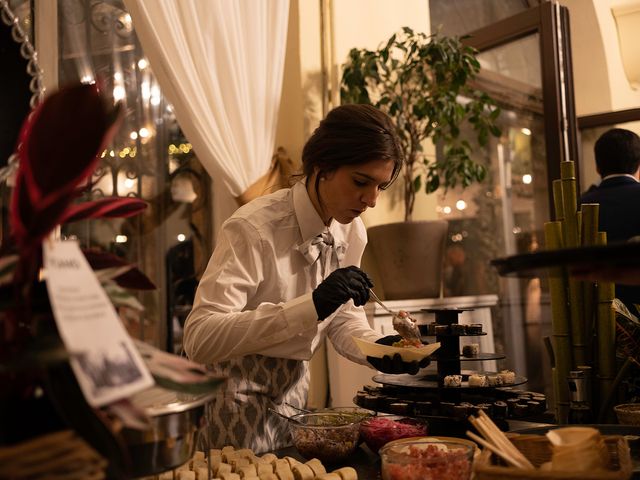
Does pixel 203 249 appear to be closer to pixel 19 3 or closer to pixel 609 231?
pixel 19 3

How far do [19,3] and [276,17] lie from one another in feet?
3.59

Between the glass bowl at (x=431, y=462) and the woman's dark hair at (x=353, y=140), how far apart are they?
96 cm

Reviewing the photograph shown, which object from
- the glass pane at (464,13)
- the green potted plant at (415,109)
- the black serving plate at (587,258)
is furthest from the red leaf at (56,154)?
the glass pane at (464,13)

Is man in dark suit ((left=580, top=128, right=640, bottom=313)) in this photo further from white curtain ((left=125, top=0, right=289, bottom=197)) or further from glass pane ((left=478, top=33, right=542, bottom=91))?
white curtain ((left=125, top=0, right=289, bottom=197))

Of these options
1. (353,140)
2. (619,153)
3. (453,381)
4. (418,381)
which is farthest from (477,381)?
(619,153)

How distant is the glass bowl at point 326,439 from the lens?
128cm

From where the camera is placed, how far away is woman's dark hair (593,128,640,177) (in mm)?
3094

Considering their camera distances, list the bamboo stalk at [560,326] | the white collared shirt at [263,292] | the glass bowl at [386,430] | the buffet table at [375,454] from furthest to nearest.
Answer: the bamboo stalk at [560,326] < the white collared shirt at [263,292] < the glass bowl at [386,430] < the buffet table at [375,454]

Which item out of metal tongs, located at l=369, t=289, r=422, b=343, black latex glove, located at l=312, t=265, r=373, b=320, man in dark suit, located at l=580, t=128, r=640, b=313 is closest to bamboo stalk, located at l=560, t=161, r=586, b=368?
metal tongs, located at l=369, t=289, r=422, b=343

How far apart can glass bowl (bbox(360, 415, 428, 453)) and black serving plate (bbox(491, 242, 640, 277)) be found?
1.97ft

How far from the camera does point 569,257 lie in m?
0.76

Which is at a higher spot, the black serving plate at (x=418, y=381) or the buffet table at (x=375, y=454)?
the black serving plate at (x=418, y=381)

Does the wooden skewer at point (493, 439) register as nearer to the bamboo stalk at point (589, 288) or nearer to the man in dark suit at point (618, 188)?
the bamboo stalk at point (589, 288)

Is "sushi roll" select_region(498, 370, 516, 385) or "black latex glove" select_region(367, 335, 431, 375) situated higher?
"black latex glove" select_region(367, 335, 431, 375)
